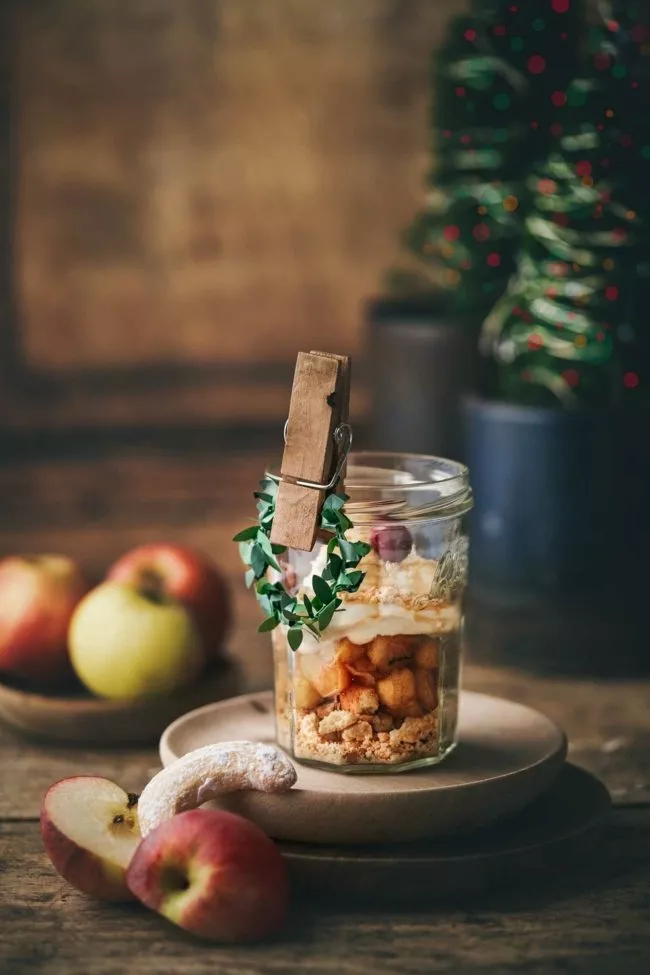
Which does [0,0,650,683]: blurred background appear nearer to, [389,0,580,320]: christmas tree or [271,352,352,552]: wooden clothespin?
[389,0,580,320]: christmas tree

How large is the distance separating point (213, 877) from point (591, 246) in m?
0.68

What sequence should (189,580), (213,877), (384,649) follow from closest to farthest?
(213,877), (384,649), (189,580)

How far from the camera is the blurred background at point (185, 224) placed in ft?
6.03

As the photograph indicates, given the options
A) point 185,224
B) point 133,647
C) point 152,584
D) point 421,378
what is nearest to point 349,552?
point 133,647

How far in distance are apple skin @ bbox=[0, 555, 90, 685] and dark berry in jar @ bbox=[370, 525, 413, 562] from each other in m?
0.36

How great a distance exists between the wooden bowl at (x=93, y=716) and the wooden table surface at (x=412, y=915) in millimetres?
15

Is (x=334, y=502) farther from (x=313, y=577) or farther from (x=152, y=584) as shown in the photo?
(x=152, y=584)

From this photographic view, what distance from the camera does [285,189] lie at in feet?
6.22

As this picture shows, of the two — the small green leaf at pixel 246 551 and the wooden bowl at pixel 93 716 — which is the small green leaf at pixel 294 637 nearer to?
the small green leaf at pixel 246 551

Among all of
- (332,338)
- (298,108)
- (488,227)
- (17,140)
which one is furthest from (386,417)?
(17,140)

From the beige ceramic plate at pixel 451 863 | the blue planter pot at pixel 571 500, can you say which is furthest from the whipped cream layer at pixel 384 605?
the blue planter pot at pixel 571 500

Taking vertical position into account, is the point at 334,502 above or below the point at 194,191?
below

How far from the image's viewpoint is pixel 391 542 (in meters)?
0.79

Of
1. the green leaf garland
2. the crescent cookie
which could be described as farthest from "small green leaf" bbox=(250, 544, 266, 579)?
the crescent cookie
